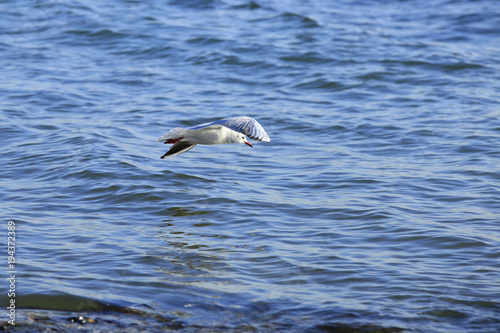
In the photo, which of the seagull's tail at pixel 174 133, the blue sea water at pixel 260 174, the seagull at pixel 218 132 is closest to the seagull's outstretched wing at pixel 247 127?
the seagull at pixel 218 132

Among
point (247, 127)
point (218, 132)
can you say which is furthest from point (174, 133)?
point (247, 127)

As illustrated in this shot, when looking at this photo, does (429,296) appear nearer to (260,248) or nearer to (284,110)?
(260,248)

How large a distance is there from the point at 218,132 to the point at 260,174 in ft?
4.09

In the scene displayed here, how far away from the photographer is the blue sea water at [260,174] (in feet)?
20.2

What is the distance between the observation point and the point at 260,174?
970 cm

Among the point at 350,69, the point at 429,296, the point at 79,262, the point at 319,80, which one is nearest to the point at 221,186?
the point at 79,262

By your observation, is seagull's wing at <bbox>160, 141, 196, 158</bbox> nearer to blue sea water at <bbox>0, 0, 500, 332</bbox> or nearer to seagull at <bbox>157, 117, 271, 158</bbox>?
seagull at <bbox>157, 117, 271, 158</bbox>

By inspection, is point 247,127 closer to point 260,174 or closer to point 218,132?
point 218,132

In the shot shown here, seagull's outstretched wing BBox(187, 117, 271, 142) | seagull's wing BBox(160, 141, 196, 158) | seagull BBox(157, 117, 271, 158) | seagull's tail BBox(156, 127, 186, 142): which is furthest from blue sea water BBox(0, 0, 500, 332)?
seagull's outstretched wing BBox(187, 117, 271, 142)

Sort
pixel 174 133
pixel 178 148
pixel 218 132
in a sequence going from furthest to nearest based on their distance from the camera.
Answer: pixel 178 148, pixel 218 132, pixel 174 133

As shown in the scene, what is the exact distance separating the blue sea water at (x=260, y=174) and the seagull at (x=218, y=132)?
705 mm

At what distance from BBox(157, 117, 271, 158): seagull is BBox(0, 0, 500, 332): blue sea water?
705mm

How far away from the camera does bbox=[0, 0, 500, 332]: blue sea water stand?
20.2ft

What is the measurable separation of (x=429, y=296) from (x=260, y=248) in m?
1.89
